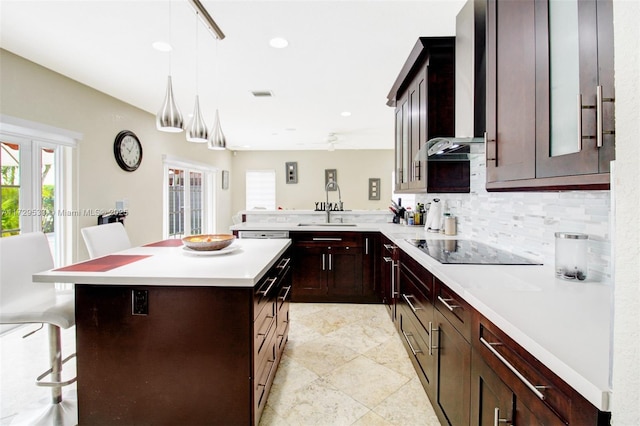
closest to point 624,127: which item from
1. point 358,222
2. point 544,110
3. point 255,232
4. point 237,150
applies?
point 544,110

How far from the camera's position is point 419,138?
2.58 meters

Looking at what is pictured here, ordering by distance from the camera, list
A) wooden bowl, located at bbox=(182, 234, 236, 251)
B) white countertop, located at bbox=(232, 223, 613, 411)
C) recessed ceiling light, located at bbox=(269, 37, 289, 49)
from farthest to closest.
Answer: recessed ceiling light, located at bbox=(269, 37, 289, 49), wooden bowl, located at bbox=(182, 234, 236, 251), white countertop, located at bbox=(232, 223, 613, 411)

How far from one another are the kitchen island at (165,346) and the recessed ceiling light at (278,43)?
6.60ft

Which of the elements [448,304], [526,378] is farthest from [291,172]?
[526,378]

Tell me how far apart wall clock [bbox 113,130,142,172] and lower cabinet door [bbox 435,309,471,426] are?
4287 millimetres

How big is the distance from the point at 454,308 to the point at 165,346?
4.45 ft

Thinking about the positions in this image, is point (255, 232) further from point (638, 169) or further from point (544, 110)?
point (638, 169)

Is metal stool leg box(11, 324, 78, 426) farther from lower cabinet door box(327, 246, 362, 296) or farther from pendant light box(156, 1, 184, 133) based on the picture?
lower cabinet door box(327, 246, 362, 296)

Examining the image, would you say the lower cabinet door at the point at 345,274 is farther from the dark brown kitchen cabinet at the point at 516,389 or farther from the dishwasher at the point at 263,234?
the dark brown kitchen cabinet at the point at 516,389

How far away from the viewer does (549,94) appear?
1.06 meters

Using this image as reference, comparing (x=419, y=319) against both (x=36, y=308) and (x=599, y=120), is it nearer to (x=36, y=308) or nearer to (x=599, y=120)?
(x=599, y=120)

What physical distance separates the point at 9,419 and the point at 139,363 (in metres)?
0.96

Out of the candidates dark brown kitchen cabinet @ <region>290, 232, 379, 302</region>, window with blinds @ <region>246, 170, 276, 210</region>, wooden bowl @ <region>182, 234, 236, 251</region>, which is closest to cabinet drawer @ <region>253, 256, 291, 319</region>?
wooden bowl @ <region>182, 234, 236, 251</region>

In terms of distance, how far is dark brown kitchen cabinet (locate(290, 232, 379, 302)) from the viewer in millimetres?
3576
